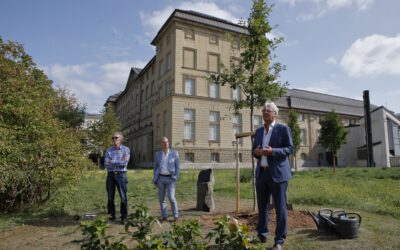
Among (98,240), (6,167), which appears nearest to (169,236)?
(98,240)

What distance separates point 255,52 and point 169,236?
19.9 feet

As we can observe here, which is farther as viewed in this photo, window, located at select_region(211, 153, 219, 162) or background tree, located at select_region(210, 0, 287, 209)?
window, located at select_region(211, 153, 219, 162)

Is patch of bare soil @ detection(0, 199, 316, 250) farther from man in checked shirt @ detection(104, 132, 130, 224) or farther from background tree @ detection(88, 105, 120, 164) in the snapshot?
background tree @ detection(88, 105, 120, 164)

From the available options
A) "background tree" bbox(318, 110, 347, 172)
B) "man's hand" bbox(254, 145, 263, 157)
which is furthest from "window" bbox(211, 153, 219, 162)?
"man's hand" bbox(254, 145, 263, 157)

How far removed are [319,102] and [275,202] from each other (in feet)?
172

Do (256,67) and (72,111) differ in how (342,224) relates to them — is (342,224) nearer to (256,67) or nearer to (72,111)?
(256,67)

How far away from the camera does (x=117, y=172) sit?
7.15 meters

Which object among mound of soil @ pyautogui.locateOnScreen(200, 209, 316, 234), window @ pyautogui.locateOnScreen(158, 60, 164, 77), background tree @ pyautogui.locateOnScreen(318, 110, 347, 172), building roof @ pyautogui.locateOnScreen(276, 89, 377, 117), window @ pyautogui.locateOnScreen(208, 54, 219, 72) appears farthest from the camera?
building roof @ pyautogui.locateOnScreen(276, 89, 377, 117)

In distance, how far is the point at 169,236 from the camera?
143 inches

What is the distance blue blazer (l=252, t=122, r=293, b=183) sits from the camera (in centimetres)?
471

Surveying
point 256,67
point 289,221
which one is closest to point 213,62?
point 256,67

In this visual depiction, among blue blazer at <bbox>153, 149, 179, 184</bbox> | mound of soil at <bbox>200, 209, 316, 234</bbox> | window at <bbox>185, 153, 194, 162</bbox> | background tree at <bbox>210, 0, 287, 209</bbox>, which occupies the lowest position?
mound of soil at <bbox>200, 209, 316, 234</bbox>

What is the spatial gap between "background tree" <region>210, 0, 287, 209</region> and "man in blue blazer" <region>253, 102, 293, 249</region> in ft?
11.0

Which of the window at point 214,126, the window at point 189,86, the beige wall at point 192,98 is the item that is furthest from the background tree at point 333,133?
the window at point 189,86
